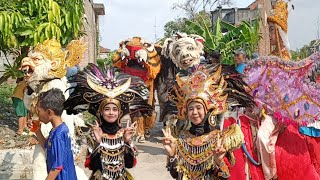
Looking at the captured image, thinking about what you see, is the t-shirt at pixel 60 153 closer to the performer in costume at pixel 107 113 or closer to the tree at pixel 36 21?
the performer in costume at pixel 107 113

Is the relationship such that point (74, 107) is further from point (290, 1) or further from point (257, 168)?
point (290, 1)

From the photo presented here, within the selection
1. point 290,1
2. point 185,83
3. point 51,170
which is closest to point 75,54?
point 185,83

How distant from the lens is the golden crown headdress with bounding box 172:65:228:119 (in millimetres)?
3559

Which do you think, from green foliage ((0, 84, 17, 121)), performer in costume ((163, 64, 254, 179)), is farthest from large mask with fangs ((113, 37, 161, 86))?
performer in costume ((163, 64, 254, 179))

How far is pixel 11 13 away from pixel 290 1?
3.11m

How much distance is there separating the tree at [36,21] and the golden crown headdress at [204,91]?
197cm

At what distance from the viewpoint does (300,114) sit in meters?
4.19

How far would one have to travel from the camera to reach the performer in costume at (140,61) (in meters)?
7.63

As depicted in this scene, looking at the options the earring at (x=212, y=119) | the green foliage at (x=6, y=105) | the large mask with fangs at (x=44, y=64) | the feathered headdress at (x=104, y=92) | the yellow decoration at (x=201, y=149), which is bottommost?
the green foliage at (x=6, y=105)

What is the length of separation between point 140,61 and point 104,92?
3.99 meters

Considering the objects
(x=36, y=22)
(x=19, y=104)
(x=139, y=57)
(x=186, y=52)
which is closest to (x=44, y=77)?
(x=36, y=22)

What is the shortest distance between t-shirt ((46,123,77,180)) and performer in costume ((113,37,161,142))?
165 inches

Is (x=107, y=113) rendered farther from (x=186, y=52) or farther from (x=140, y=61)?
(x=140, y=61)

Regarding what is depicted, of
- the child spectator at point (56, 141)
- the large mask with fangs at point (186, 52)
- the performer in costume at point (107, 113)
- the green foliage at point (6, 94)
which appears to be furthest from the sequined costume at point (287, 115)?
the green foliage at point (6, 94)
